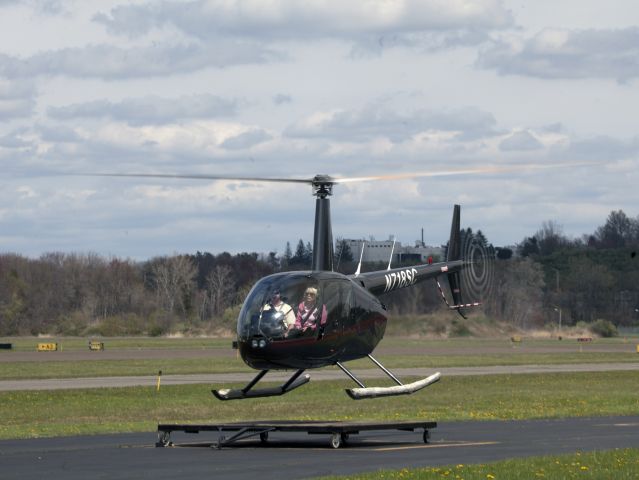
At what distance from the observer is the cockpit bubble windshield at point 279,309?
1001 inches

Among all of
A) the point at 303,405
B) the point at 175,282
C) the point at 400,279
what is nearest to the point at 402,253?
the point at 303,405

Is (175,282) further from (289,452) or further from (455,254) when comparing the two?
(289,452)

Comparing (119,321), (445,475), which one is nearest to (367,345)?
(445,475)

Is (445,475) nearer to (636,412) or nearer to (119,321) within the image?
(636,412)

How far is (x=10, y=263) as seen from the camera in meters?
155

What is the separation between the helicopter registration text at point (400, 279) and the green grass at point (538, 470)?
7.17m

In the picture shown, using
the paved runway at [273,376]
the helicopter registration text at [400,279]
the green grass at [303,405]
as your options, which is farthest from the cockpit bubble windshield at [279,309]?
the paved runway at [273,376]

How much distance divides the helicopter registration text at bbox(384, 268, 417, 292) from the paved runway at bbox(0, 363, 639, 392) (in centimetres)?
2477

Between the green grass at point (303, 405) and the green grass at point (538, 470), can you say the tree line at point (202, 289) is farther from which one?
the green grass at point (538, 470)

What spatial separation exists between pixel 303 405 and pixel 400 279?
1399 centimetres

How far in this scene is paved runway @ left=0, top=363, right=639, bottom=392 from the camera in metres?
54.7

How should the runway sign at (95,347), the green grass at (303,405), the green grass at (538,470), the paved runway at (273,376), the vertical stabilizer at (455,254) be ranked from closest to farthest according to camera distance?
the green grass at (538,470), the vertical stabilizer at (455,254), the green grass at (303,405), the paved runway at (273,376), the runway sign at (95,347)

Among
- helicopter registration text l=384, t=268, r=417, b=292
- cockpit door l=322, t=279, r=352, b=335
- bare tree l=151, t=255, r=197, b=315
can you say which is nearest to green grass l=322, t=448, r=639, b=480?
cockpit door l=322, t=279, r=352, b=335

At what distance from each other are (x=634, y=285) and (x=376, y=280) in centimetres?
13344
